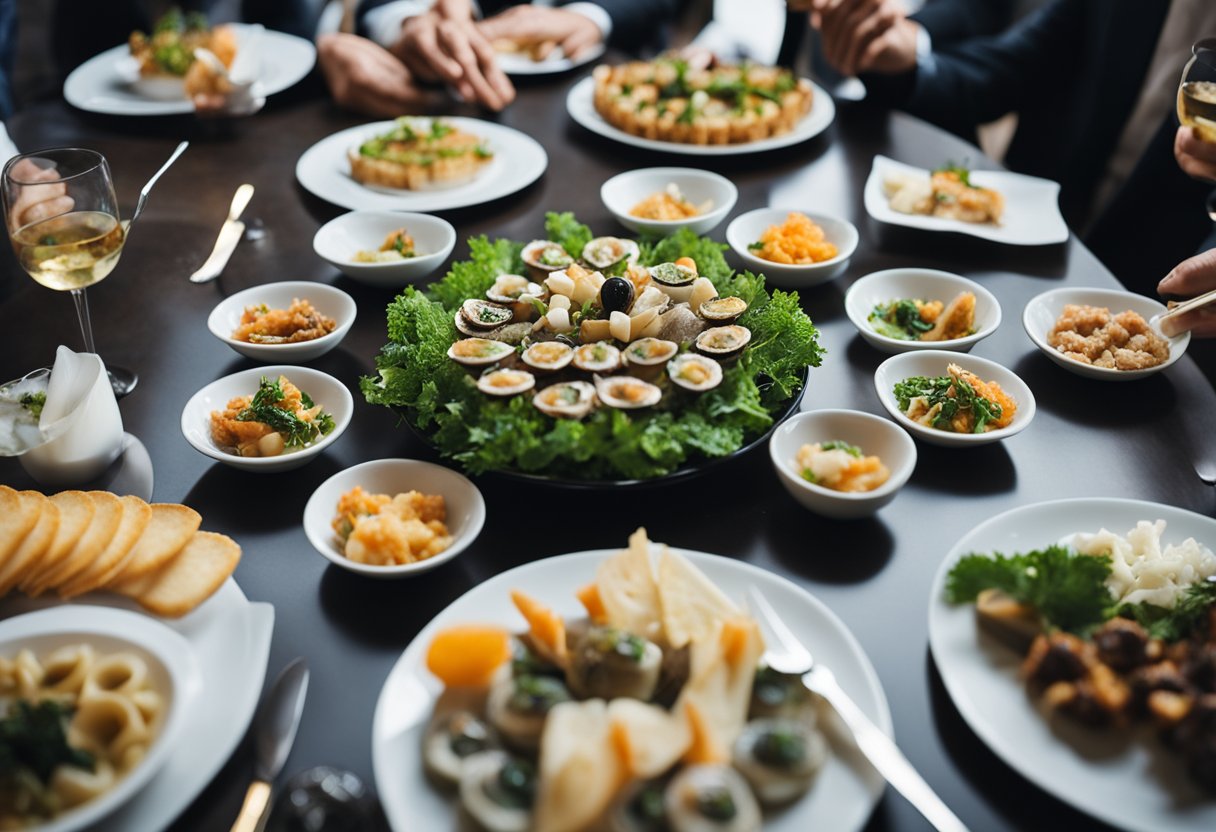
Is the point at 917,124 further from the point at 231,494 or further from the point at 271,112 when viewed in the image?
the point at 231,494

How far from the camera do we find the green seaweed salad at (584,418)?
1.90 meters

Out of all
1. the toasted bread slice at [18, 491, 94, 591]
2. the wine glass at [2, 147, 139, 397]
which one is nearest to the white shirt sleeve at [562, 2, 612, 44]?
the wine glass at [2, 147, 139, 397]

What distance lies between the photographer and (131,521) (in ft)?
5.71

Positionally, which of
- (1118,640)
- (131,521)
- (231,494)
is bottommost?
(231,494)

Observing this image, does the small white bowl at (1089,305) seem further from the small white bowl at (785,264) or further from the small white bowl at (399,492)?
the small white bowl at (399,492)

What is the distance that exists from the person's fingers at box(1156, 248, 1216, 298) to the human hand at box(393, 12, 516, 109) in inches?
105

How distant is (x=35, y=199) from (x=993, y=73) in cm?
393

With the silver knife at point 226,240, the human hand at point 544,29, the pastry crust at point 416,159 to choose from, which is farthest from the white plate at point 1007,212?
the silver knife at point 226,240

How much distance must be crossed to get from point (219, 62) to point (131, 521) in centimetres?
280

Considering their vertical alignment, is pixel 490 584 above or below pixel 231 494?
above

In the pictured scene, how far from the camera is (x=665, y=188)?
331cm

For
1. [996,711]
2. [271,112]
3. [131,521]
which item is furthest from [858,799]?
[271,112]

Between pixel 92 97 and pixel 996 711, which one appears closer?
pixel 996 711

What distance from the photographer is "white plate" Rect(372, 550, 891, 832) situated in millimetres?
1304
